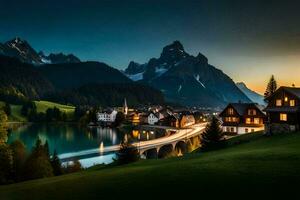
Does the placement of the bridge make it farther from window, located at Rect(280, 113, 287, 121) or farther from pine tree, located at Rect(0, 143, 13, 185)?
window, located at Rect(280, 113, 287, 121)

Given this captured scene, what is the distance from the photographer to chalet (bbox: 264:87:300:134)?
2089 inches

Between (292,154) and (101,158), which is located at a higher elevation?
(292,154)

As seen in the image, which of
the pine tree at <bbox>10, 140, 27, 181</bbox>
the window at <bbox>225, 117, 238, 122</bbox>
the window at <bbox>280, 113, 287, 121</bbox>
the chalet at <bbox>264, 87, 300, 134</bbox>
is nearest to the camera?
the chalet at <bbox>264, 87, 300, 134</bbox>

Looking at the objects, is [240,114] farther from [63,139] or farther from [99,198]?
[63,139]

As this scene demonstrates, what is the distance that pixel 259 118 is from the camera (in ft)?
267

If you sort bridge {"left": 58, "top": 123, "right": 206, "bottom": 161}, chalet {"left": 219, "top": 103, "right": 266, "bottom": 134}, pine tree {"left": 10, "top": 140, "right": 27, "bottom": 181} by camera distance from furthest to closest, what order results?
bridge {"left": 58, "top": 123, "right": 206, "bottom": 161}, chalet {"left": 219, "top": 103, "right": 266, "bottom": 134}, pine tree {"left": 10, "top": 140, "right": 27, "bottom": 181}

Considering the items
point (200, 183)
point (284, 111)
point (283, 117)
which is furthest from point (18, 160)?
point (284, 111)

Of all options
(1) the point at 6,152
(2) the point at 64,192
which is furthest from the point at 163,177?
(1) the point at 6,152

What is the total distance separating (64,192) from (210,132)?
38735mm

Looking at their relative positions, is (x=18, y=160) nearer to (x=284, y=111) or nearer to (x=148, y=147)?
(x=284, y=111)

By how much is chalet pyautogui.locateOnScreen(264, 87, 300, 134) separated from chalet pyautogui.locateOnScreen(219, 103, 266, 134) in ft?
74.8

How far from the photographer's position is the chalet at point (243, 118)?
81188 millimetres

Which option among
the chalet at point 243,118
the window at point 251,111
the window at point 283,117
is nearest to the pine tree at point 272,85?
the chalet at point 243,118

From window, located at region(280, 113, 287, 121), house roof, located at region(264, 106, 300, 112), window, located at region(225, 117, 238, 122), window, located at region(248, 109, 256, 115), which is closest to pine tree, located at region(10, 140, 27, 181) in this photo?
house roof, located at region(264, 106, 300, 112)
